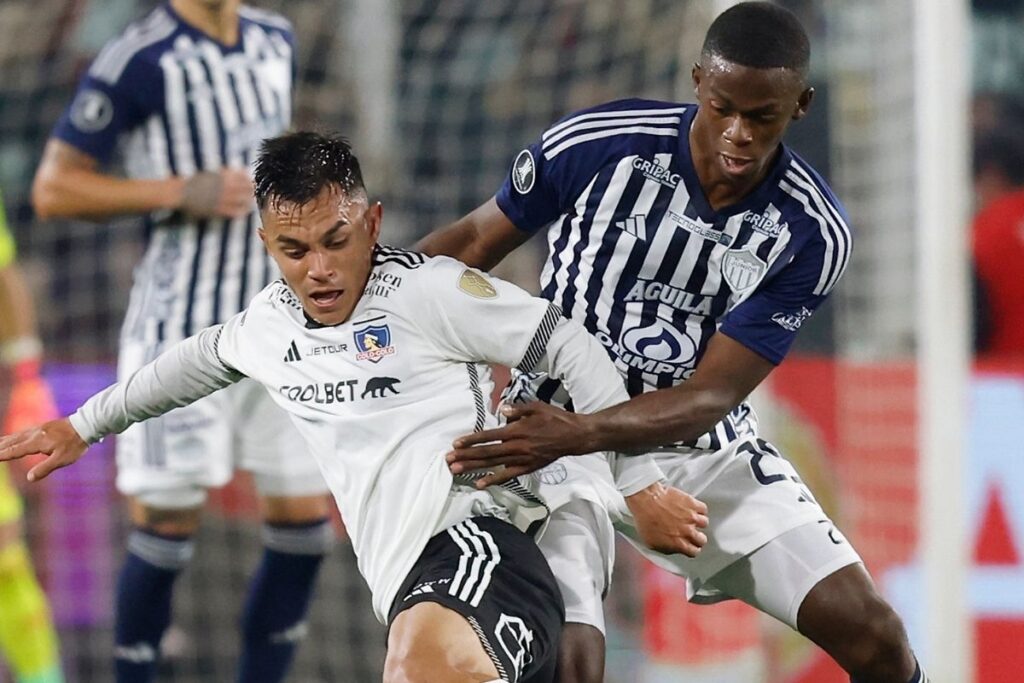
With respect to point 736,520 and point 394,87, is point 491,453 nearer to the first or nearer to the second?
point 736,520

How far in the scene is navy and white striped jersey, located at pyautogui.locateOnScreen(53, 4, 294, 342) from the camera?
14.5ft

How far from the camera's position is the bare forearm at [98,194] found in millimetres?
4355

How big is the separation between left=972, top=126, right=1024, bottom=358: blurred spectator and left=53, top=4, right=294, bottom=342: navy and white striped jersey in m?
2.81

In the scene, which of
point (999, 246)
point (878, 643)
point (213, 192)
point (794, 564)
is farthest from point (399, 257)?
point (999, 246)

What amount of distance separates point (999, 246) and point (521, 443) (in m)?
3.85

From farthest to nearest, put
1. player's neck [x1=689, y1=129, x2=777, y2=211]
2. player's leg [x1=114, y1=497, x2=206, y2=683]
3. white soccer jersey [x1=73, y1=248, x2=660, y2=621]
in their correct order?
player's leg [x1=114, y1=497, x2=206, y2=683] → player's neck [x1=689, y1=129, x2=777, y2=211] → white soccer jersey [x1=73, y1=248, x2=660, y2=621]

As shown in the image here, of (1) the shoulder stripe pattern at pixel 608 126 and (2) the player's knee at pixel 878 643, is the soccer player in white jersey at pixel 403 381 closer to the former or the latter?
(1) the shoulder stripe pattern at pixel 608 126

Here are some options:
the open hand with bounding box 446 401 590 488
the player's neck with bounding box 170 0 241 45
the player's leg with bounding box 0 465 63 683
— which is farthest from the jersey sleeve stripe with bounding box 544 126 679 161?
the player's leg with bounding box 0 465 63 683

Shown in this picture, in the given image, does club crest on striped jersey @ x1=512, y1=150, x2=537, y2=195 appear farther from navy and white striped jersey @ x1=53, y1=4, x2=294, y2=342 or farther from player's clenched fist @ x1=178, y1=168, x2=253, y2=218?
navy and white striped jersey @ x1=53, y1=4, x2=294, y2=342

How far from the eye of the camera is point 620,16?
6.11m

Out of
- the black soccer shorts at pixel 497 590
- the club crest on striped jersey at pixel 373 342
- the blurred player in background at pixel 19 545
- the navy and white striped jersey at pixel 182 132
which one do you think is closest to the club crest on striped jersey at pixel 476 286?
the club crest on striped jersey at pixel 373 342

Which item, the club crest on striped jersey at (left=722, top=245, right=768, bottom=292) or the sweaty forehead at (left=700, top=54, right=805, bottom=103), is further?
the club crest on striped jersey at (left=722, top=245, right=768, bottom=292)

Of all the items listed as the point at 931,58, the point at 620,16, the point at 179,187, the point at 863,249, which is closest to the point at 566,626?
the point at 179,187

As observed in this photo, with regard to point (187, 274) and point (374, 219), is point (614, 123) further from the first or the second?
point (187, 274)
